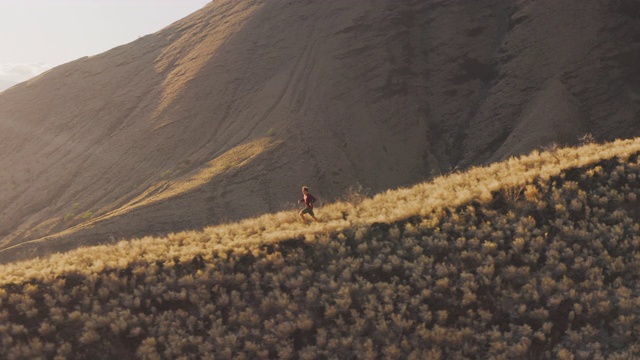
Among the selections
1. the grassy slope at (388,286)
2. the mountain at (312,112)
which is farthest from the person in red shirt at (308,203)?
the mountain at (312,112)

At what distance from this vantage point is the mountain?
33.2 m

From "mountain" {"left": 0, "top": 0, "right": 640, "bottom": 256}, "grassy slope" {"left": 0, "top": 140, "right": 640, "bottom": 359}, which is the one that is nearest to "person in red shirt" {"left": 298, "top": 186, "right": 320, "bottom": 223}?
"grassy slope" {"left": 0, "top": 140, "right": 640, "bottom": 359}

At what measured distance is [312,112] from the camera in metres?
38.9

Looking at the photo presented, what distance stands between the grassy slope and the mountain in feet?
53.7

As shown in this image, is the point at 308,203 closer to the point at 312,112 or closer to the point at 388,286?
the point at 388,286

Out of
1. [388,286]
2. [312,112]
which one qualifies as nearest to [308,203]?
[388,286]

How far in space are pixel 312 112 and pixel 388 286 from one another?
28683 mm

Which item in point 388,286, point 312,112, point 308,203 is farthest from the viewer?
point 312,112

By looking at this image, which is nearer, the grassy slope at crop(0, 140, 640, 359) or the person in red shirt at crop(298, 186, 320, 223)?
the grassy slope at crop(0, 140, 640, 359)

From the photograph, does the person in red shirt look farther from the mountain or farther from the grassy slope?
the mountain

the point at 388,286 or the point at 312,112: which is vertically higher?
the point at 312,112

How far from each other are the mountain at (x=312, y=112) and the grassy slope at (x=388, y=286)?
16.4m

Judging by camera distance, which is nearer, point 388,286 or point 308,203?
point 388,286

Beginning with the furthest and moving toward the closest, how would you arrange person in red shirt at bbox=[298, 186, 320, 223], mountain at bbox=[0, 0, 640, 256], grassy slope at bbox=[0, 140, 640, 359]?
mountain at bbox=[0, 0, 640, 256]
person in red shirt at bbox=[298, 186, 320, 223]
grassy slope at bbox=[0, 140, 640, 359]
